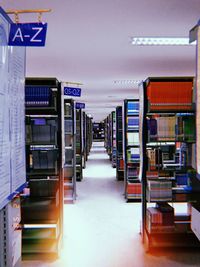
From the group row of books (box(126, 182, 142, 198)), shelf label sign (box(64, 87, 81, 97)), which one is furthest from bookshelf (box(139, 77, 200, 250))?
row of books (box(126, 182, 142, 198))

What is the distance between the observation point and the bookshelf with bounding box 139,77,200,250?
4.82m

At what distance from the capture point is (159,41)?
4.60 m

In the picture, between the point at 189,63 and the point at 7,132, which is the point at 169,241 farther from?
the point at 7,132

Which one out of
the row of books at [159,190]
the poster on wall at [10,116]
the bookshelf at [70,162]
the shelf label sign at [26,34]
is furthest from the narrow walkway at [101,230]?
the shelf label sign at [26,34]

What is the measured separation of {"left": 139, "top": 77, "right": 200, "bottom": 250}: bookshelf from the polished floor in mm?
260

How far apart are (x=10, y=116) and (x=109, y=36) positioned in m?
→ 2.76

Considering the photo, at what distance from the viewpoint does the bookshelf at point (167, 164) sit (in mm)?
4820

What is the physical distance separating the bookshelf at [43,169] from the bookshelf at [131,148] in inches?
135

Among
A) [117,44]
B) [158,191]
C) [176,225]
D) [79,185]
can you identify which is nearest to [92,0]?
[117,44]

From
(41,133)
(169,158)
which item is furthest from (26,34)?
(169,158)

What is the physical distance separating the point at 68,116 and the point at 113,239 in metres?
3.51

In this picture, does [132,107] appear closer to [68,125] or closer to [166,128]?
[68,125]

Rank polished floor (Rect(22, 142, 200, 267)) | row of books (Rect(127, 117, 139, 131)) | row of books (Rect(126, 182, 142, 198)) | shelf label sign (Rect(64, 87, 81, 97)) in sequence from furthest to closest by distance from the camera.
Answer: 1. row of books (Rect(127, 117, 139, 131))
2. row of books (Rect(126, 182, 142, 198))
3. shelf label sign (Rect(64, 87, 81, 97))
4. polished floor (Rect(22, 142, 200, 267))

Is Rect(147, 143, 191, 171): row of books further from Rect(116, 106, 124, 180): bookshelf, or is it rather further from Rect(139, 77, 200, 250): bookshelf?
Rect(116, 106, 124, 180): bookshelf
